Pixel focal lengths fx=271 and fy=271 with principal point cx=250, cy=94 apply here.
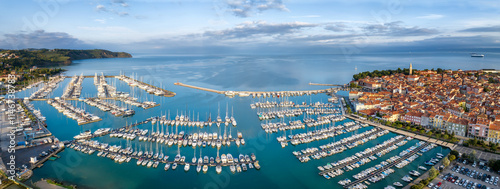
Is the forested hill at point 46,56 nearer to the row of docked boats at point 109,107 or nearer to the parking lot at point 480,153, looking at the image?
the row of docked boats at point 109,107

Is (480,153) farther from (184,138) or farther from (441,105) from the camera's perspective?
(184,138)

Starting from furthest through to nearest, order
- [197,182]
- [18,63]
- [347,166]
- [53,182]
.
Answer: [18,63], [347,166], [197,182], [53,182]

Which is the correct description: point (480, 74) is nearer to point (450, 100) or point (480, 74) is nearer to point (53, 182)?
point (450, 100)

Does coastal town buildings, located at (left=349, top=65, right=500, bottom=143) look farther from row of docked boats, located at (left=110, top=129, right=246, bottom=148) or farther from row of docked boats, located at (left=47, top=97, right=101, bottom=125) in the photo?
row of docked boats, located at (left=47, top=97, right=101, bottom=125)

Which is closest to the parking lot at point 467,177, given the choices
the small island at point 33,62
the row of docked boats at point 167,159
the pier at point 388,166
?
the pier at point 388,166

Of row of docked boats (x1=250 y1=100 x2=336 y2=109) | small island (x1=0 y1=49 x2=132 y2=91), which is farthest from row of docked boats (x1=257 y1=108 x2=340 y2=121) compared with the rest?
small island (x1=0 y1=49 x2=132 y2=91)

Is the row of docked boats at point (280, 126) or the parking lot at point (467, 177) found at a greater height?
the row of docked boats at point (280, 126)

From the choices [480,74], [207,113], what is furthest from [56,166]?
[480,74]
